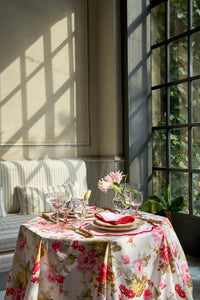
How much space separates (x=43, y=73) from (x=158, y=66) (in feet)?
4.40

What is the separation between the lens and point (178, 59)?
3418 millimetres

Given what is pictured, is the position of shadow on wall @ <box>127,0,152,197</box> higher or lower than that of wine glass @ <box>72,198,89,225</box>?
higher

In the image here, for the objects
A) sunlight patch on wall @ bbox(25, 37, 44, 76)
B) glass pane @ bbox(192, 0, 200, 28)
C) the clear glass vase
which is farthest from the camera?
sunlight patch on wall @ bbox(25, 37, 44, 76)

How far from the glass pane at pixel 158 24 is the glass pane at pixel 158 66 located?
0.41 feet

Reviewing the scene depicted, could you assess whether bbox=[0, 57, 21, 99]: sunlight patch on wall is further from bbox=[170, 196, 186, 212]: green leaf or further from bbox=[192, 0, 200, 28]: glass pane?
bbox=[170, 196, 186, 212]: green leaf

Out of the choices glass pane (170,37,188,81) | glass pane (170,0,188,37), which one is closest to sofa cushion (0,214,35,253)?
glass pane (170,37,188,81)

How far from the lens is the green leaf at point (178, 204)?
3.17 m

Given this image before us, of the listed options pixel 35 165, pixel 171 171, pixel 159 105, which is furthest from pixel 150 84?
pixel 35 165

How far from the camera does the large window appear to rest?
3.23m

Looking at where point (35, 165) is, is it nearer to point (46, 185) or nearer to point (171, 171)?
point (46, 185)

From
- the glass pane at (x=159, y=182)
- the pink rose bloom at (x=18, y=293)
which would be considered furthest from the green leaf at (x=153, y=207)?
the pink rose bloom at (x=18, y=293)

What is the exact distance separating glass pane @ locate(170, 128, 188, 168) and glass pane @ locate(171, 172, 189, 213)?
10 centimetres

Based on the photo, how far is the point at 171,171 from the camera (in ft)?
11.5

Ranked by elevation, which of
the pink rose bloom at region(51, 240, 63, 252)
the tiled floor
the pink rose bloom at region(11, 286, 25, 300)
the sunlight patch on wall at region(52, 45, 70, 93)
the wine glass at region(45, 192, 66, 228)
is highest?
the sunlight patch on wall at region(52, 45, 70, 93)
